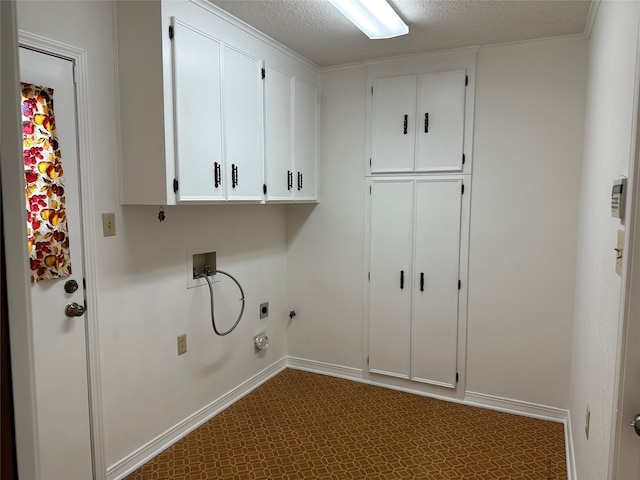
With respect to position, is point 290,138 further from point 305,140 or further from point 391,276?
point 391,276

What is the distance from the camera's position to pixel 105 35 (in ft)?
7.23

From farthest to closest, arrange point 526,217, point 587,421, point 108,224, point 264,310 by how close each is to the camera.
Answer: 1. point 264,310
2. point 526,217
3. point 108,224
4. point 587,421

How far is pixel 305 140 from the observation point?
11.3ft

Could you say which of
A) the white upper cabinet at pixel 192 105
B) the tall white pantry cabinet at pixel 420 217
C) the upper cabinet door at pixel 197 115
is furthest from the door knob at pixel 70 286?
the tall white pantry cabinet at pixel 420 217

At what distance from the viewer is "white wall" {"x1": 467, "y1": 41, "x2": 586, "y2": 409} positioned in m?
2.91

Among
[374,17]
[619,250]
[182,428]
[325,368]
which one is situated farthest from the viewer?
[325,368]

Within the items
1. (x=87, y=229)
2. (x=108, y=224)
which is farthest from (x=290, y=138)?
(x=87, y=229)

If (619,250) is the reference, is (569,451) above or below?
below

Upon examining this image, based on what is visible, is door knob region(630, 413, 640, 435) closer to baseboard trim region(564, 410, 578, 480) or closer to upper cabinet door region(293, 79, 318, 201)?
baseboard trim region(564, 410, 578, 480)

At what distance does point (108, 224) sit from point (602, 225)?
2.29 meters

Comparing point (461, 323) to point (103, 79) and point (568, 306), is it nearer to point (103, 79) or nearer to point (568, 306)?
point (568, 306)

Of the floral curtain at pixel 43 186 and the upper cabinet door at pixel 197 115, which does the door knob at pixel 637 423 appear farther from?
the floral curtain at pixel 43 186

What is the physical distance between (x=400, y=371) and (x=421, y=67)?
2.35 metres

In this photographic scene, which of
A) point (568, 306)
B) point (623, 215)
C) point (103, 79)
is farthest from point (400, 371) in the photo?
point (103, 79)
